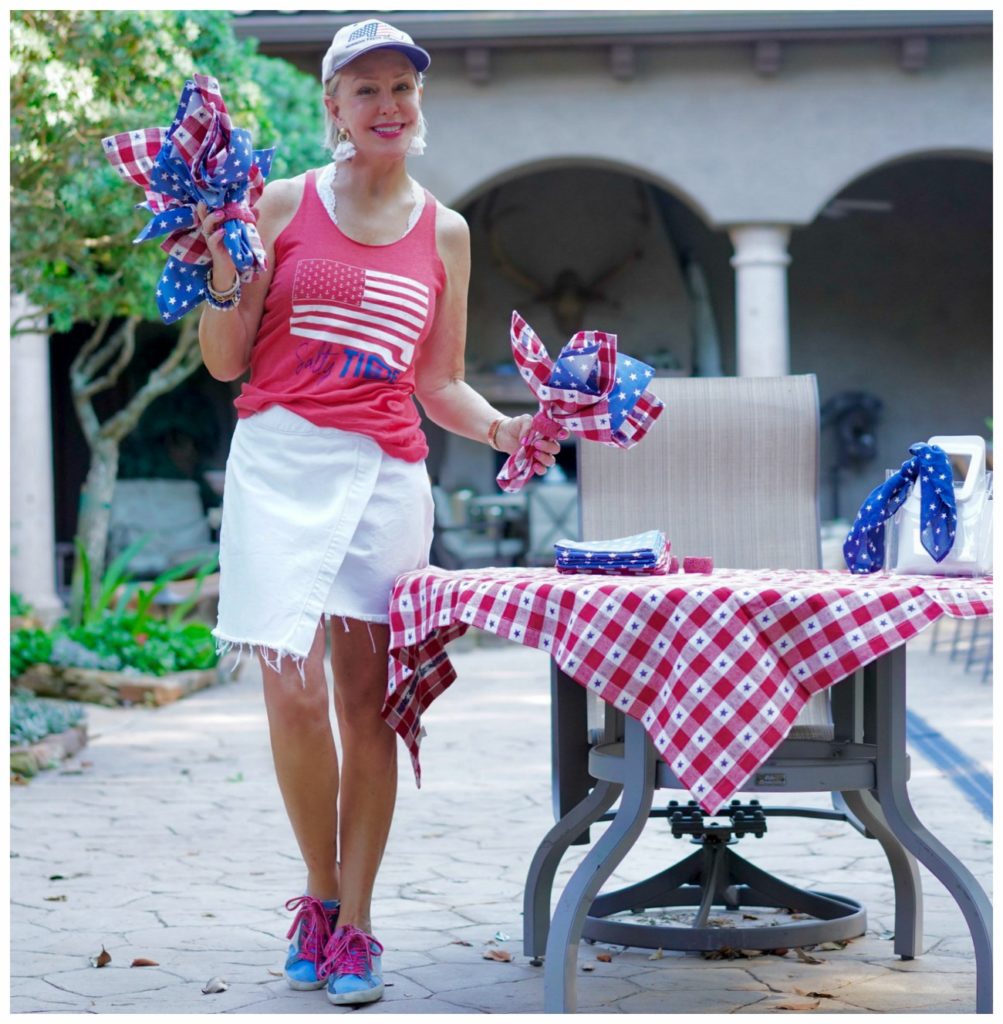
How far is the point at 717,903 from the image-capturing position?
10.7 ft

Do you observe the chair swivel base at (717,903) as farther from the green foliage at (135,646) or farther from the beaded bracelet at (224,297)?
the green foliage at (135,646)

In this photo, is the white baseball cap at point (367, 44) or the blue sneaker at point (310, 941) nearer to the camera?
the white baseball cap at point (367, 44)

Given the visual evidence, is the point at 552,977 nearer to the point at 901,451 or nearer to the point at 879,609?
the point at 879,609

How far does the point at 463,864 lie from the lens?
A: 4035 millimetres

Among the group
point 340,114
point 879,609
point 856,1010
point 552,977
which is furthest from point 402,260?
point 856,1010

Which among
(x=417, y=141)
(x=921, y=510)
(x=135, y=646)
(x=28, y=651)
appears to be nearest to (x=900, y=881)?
(x=921, y=510)

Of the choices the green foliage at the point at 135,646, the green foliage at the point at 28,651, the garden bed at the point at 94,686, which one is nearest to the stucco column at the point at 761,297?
the green foliage at the point at 135,646

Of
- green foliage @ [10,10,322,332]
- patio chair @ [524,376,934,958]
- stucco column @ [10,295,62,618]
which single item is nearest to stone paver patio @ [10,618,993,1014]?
patio chair @ [524,376,934,958]

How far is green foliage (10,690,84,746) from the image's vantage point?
19.6 feet

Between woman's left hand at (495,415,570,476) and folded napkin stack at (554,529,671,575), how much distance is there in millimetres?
151

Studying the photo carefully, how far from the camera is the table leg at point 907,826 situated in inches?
97.3

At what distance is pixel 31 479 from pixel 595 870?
8.87 m

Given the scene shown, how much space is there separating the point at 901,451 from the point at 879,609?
41.3 ft

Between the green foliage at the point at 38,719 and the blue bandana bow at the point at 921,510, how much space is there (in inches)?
154
